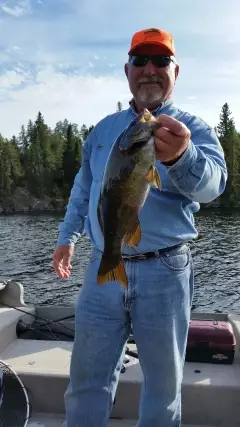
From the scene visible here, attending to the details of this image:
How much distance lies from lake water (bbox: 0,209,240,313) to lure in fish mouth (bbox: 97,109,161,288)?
1216 centimetres

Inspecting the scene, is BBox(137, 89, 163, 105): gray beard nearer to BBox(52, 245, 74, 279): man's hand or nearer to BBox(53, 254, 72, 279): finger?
BBox(52, 245, 74, 279): man's hand

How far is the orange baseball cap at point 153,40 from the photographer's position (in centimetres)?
298

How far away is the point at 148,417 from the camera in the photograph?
9.95 ft

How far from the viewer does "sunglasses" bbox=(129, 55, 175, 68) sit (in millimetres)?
2967

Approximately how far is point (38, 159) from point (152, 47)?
314 ft

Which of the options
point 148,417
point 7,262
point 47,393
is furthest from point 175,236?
point 7,262

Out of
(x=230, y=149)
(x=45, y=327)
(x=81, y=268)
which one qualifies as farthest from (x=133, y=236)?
(x=230, y=149)

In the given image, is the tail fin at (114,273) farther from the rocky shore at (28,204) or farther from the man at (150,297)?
the rocky shore at (28,204)

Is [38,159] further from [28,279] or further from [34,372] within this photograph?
[34,372]

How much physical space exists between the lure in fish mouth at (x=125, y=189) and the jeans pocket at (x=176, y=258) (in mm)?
322

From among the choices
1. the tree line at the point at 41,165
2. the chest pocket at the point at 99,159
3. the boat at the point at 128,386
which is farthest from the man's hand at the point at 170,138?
the tree line at the point at 41,165

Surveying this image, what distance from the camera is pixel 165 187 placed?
289 cm

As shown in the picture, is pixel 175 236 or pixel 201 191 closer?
pixel 201 191

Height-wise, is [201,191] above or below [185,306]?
above
